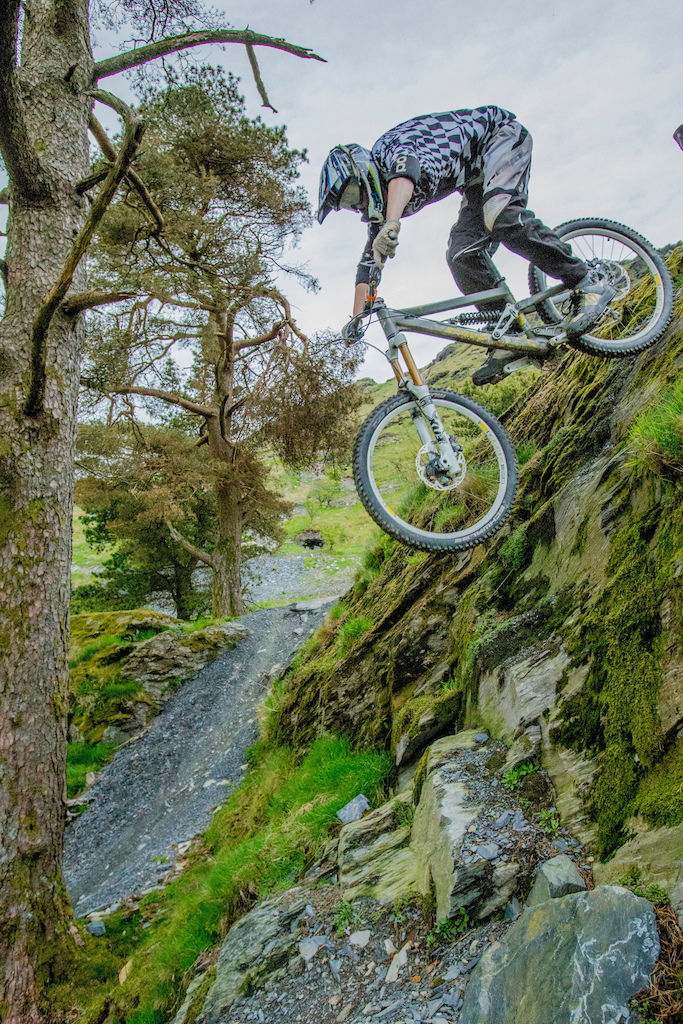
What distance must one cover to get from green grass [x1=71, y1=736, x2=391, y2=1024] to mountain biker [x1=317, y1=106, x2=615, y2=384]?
3867 millimetres

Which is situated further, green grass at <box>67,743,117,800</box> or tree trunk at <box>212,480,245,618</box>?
tree trunk at <box>212,480,245,618</box>

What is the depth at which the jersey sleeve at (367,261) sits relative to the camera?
438 centimetres

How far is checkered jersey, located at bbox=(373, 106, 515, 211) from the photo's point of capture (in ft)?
13.4

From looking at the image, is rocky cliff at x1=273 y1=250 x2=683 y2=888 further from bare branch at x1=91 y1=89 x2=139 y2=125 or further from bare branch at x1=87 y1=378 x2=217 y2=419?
bare branch at x1=87 y1=378 x2=217 y2=419

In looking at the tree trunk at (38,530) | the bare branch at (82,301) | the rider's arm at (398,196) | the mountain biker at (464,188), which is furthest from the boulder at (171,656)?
the rider's arm at (398,196)

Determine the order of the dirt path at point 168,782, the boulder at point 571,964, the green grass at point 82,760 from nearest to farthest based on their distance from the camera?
1. the boulder at point 571,964
2. the dirt path at point 168,782
3. the green grass at point 82,760

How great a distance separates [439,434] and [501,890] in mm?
2786

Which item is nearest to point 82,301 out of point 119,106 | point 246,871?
point 119,106

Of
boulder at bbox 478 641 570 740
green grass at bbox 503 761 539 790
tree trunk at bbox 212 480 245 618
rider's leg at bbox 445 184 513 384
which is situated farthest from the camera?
tree trunk at bbox 212 480 245 618

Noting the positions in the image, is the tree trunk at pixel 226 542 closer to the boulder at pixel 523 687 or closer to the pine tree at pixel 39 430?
the pine tree at pixel 39 430

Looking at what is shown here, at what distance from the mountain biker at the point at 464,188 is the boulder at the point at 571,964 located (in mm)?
3978

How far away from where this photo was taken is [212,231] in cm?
1098

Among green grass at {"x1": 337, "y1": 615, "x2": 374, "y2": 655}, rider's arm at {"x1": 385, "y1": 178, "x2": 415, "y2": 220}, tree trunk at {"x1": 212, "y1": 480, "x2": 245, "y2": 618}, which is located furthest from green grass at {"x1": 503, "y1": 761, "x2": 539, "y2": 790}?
tree trunk at {"x1": 212, "y1": 480, "x2": 245, "y2": 618}

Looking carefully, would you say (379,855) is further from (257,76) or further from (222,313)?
(222,313)
